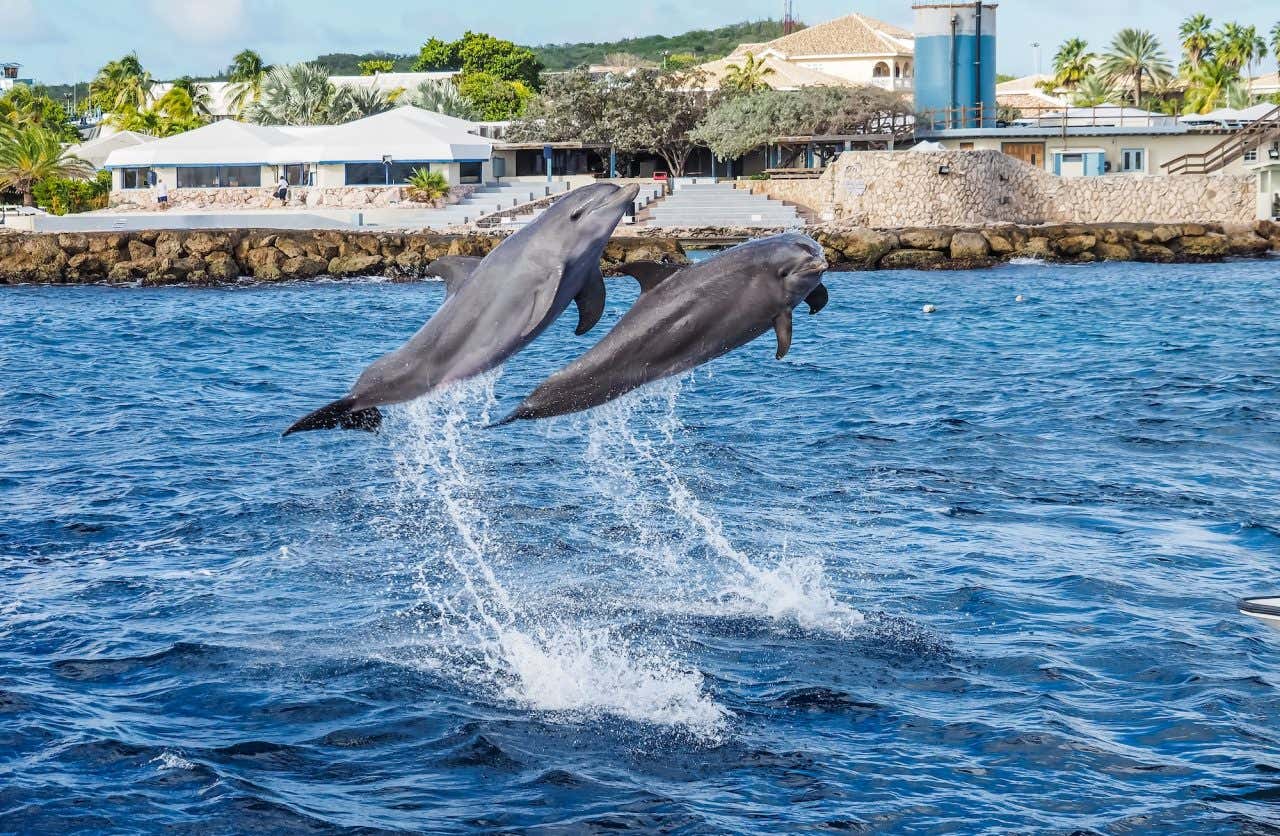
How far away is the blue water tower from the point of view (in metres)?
64.9

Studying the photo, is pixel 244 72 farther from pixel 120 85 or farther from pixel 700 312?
pixel 700 312

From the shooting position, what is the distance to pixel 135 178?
70250 mm

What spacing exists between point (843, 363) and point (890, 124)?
1529 inches

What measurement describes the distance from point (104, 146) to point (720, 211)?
3533 centimetres

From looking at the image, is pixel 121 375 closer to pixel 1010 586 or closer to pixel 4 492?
pixel 4 492

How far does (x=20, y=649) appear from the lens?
11.2 metres

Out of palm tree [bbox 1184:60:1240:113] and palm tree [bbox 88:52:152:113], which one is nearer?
palm tree [bbox 1184:60:1240:113]

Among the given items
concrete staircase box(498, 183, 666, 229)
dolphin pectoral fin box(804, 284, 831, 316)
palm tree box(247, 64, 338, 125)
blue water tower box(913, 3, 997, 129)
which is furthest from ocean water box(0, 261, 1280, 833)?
palm tree box(247, 64, 338, 125)

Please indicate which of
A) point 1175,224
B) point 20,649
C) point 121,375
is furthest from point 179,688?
point 1175,224

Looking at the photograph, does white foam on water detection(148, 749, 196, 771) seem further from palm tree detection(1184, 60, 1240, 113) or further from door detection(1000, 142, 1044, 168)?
palm tree detection(1184, 60, 1240, 113)

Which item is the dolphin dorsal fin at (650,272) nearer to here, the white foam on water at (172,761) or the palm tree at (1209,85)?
the white foam on water at (172,761)

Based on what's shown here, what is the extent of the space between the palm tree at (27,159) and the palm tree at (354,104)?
17881 millimetres

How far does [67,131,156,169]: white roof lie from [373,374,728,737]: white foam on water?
67.8 m

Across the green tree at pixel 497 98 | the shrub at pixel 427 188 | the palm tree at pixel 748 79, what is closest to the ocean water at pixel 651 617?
the shrub at pixel 427 188
